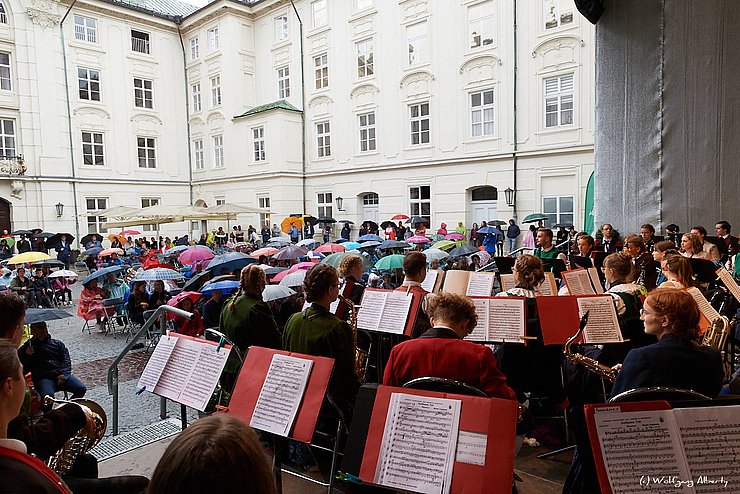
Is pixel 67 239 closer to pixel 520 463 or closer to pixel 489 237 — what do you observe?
pixel 489 237

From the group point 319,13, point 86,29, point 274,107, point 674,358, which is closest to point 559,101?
point 319,13

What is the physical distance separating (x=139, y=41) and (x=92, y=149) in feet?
24.8

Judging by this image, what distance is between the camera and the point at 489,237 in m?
20.4

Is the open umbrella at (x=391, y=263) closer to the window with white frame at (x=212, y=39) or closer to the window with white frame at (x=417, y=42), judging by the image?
the window with white frame at (x=417, y=42)

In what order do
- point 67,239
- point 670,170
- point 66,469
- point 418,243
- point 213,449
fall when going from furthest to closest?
point 67,239 → point 418,243 → point 670,170 → point 66,469 → point 213,449

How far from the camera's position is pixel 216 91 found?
31.1m

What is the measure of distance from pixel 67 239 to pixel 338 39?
53.6 ft

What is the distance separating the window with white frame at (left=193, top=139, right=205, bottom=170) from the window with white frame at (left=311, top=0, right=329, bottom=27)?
36.0 ft

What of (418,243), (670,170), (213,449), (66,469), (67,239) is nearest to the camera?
(213,449)

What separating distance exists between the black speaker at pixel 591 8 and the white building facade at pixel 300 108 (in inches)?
316

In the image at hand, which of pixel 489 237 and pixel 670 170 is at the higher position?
pixel 670 170

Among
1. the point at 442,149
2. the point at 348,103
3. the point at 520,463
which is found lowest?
the point at 520,463

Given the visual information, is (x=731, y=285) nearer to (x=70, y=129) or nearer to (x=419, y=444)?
(x=419, y=444)

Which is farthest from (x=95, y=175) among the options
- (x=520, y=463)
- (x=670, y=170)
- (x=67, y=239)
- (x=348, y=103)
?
(x=520, y=463)
